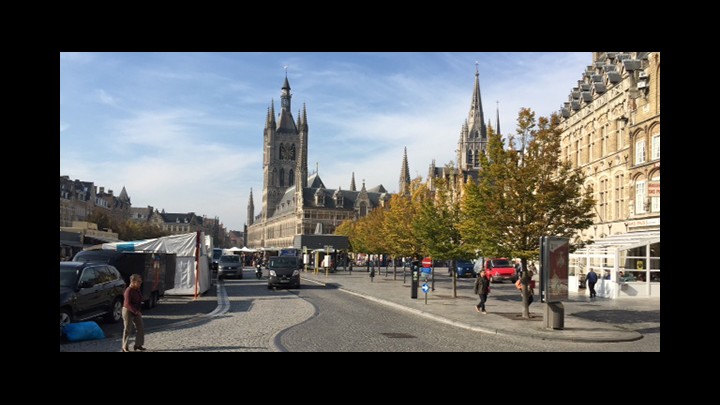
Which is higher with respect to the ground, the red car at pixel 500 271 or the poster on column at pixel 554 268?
the poster on column at pixel 554 268

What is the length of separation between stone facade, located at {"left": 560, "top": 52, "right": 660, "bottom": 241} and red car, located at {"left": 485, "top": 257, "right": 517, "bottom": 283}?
667 cm

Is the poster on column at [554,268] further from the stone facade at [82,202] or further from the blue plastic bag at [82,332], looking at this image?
the stone facade at [82,202]

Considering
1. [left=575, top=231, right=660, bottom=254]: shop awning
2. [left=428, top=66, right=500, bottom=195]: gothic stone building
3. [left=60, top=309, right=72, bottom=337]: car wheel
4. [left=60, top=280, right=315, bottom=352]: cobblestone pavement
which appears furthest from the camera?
[left=428, top=66, right=500, bottom=195]: gothic stone building

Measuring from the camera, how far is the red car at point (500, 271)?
45.1 m

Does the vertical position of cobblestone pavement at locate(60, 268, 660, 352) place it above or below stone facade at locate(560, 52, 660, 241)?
below

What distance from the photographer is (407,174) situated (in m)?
154

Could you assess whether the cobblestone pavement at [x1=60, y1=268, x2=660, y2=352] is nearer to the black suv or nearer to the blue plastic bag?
the blue plastic bag

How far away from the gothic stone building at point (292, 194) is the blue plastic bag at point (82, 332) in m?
127

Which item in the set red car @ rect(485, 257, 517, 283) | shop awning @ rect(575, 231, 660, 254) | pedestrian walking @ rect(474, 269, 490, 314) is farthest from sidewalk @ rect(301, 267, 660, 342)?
red car @ rect(485, 257, 517, 283)

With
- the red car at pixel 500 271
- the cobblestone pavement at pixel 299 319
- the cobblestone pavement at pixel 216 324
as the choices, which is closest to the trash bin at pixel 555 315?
the cobblestone pavement at pixel 299 319

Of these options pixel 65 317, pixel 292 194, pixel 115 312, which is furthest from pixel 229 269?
pixel 292 194

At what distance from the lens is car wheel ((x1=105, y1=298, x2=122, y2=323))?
1712cm

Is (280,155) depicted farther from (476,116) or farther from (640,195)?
(640,195)
